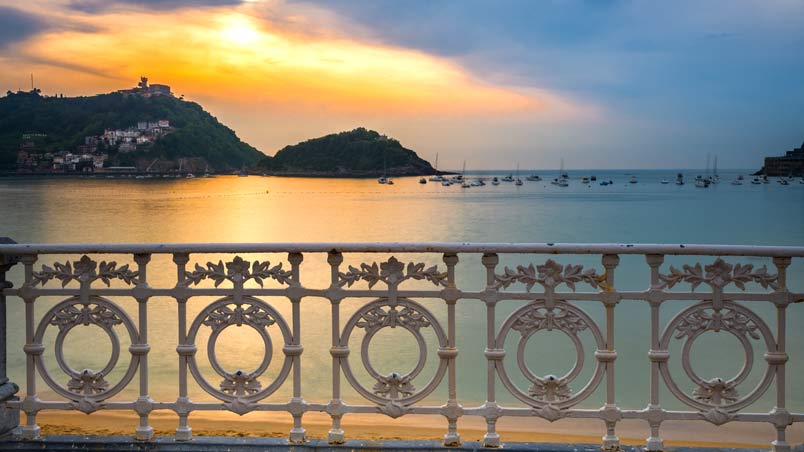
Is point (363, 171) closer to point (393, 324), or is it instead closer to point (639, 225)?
point (639, 225)

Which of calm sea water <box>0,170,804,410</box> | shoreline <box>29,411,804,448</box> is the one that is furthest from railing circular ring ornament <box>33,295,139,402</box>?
calm sea water <box>0,170,804,410</box>

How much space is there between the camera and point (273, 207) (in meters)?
75.2

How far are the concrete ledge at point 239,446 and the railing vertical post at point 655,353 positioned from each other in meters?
0.12

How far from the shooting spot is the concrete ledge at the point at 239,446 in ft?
Answer: 10.7

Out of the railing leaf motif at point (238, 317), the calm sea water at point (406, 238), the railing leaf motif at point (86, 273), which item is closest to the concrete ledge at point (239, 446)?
the railing leaf motif at point (238, 317)

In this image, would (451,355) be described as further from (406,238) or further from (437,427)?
(406,238)

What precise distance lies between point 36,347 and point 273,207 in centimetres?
7288

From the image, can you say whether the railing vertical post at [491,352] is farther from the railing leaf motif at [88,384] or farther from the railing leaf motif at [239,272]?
the railing leaf motif at [88,384]

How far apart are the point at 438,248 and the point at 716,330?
1284 millimetres

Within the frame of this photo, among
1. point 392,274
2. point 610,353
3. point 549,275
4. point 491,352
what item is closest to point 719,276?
point 610,353

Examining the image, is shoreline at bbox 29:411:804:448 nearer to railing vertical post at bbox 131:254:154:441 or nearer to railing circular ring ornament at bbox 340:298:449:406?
railing vertical post at bbox 131:254:154:441

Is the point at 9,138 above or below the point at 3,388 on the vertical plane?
above

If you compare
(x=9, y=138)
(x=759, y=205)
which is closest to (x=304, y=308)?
(x=759, y=205)

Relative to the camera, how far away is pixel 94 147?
137125 mm
